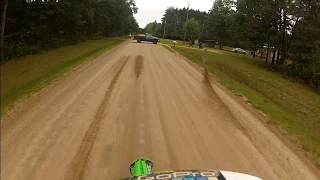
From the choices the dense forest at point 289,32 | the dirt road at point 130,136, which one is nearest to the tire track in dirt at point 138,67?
the dirt road at point 130,136

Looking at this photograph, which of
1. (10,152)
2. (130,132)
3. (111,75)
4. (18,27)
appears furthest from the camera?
(18,27)

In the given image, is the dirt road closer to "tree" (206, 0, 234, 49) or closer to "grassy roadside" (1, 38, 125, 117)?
"grassy roadside" (1, 38, 125, 117)

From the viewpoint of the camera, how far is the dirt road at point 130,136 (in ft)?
22.5

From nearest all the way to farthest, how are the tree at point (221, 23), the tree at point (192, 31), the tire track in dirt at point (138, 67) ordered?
1. the tire track in dirt at point (138, 67)
2. the tree at point (221, 23)
3. the tree at point (192, 31)

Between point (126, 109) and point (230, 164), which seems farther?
point (126, 109)

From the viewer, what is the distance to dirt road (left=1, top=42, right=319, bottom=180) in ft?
22.5

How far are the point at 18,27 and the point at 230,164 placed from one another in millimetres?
25036

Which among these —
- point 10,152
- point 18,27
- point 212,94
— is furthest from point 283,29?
point 10,152

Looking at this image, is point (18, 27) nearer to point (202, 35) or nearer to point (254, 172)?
point (254, 172)

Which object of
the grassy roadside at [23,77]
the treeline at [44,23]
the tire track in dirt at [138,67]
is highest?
the treeline at [44,23]

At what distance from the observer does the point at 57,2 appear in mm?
31344

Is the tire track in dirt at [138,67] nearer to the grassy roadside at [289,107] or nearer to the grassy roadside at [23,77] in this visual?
the grassy roadside at [23,77]

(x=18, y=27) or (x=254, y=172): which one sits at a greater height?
(x=18, y=27)

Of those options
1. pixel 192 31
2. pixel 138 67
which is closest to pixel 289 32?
pixel 138 67
